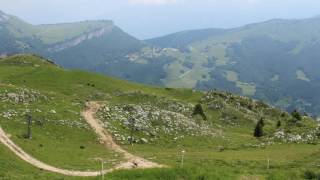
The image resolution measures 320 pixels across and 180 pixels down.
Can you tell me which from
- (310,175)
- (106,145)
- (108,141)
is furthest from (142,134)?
(310,175)

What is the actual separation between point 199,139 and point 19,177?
147 feet

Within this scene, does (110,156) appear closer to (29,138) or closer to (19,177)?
(29,138)

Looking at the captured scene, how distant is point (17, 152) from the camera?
64.8 meters

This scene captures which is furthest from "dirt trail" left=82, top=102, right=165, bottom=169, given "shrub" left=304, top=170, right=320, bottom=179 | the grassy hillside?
"shrub" left=304, top=170, right=320, bottom=179

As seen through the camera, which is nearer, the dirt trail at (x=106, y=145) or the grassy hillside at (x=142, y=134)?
the grassy hillside at (x=142, y=134)

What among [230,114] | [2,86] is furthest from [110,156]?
[230,114]

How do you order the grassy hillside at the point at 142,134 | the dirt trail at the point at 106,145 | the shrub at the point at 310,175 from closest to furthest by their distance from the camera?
the shrub at the point at 310,175
the grassy hillside at the point at 142,134
the dirt trail at the point at 106,145

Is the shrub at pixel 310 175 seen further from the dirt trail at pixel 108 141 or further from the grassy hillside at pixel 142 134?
the dirt trail at pixel 108 141

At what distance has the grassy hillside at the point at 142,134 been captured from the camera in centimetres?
→ 5563

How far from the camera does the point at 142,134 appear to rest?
8731cm

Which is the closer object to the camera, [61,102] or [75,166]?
[75,166]

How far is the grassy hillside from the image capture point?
55631mm

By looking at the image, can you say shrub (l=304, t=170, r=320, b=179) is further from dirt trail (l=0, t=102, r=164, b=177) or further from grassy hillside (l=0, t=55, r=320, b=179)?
dirt trail (l=0, t=102, r=164, b=177)

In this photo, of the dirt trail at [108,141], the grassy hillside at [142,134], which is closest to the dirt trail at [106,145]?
the dirt trail at [108,141]
